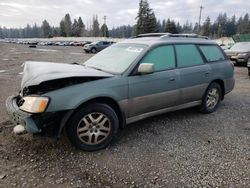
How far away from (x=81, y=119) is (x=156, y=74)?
4.80ft

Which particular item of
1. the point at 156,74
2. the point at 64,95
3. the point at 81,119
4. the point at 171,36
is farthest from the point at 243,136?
the point at 64,95

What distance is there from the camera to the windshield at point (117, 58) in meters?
3.50

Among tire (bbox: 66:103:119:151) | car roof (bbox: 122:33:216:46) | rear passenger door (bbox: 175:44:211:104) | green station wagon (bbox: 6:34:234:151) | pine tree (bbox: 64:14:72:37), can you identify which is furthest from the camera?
pine tree (bbox: 64:14:72:37)

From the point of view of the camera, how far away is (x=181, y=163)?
2.88m

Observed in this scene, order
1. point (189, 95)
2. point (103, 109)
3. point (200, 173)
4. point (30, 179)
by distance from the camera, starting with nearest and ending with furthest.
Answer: point (30, 179) → point (200, 173) → point (103, 109) → point (189, 95)

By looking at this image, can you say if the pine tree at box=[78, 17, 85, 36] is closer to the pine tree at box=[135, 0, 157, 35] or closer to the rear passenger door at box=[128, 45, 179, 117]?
the pine tree at box=[135, 0, 157, 35]

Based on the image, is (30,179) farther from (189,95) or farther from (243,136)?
(243,136)

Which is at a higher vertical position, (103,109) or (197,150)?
(103,109)

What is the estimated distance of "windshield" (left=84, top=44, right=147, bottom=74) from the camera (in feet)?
11.5

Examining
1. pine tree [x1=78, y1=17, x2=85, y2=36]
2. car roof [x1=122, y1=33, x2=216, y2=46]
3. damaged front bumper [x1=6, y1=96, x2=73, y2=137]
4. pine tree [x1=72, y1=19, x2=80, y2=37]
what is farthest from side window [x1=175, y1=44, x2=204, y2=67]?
pine tree [x1=78, y1=17, x2=85, y2=36]

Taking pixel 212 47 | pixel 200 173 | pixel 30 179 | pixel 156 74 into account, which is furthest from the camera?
pixel 212 47

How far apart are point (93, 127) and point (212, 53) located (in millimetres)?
3204

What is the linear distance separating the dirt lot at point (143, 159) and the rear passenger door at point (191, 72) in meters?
0.60

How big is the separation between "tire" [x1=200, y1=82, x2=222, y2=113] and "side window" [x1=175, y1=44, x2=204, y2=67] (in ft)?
2.11
